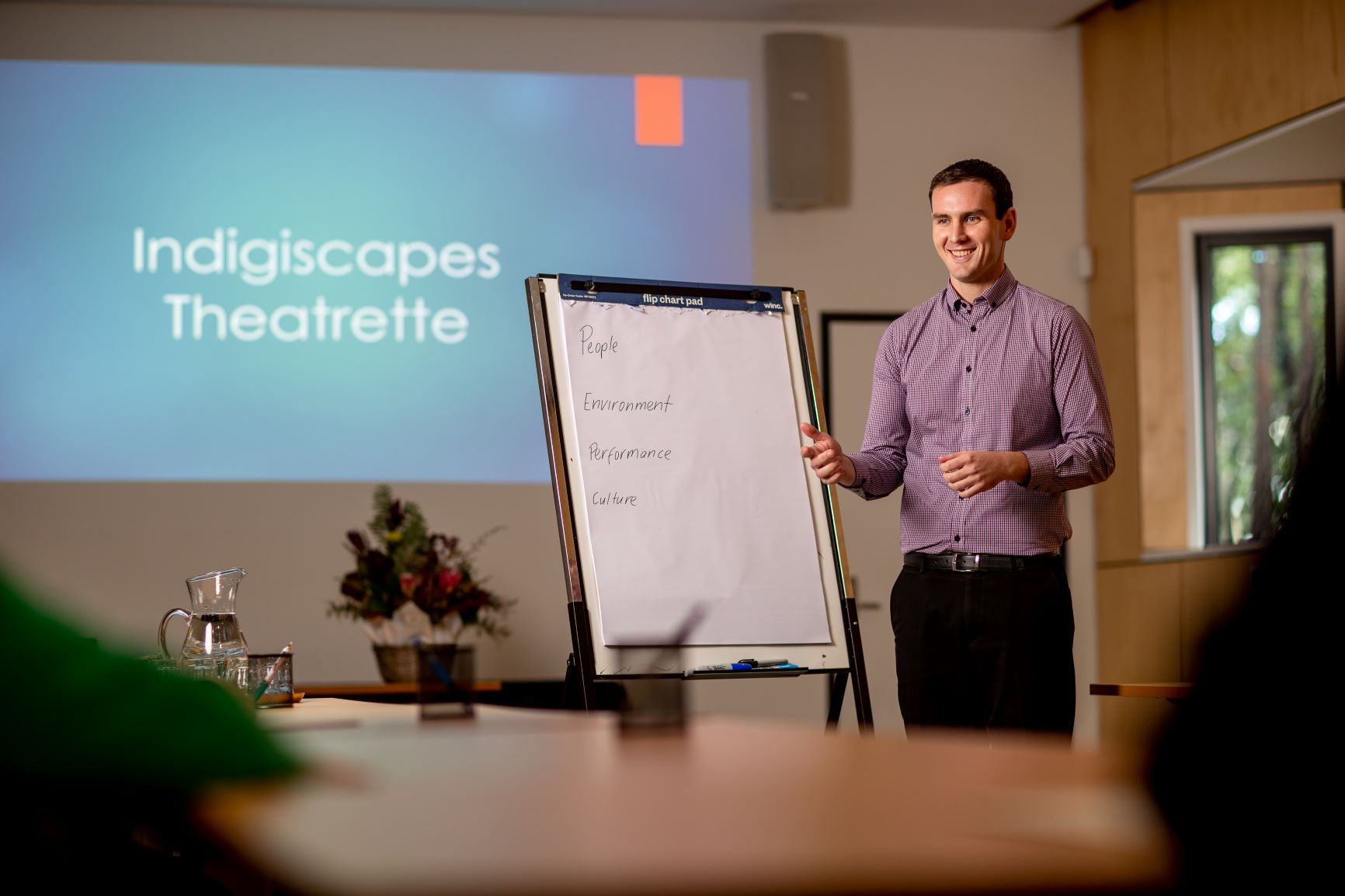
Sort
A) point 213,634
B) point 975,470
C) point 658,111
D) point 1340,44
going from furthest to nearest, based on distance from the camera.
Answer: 1. point 658,111
2. point 1340,44
3. point 975,470
4. point 213,634

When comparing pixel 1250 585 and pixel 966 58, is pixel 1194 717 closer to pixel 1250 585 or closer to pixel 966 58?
pixel 1250 585

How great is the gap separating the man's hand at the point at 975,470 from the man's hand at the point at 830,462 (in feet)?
1.09

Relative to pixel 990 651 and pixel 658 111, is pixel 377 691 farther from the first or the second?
pixel 658 111

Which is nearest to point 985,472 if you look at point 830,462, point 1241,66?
point 830,462

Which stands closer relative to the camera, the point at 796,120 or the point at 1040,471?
the point at 1040,471

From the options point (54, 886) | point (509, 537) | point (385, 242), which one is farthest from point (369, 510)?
point (54, 886)

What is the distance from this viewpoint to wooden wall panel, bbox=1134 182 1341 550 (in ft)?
17.0

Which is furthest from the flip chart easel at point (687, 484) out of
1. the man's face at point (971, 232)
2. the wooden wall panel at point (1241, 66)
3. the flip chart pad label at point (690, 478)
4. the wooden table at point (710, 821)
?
the wooden wall panel at point (1241, 66)

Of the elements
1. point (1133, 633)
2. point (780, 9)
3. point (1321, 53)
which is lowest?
point (1133, 633)

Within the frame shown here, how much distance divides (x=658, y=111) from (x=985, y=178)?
2.55 m

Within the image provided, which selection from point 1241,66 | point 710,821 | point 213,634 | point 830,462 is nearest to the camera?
point 710,821

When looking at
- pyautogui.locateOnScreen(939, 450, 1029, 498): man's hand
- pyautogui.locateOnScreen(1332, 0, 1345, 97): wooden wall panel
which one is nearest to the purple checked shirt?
pyautogui.locateOnScreen(939, 450, 1029, 498): man's hand

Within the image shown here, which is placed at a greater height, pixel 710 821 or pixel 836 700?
pixel 710 821

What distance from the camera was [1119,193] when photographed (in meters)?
5.21
